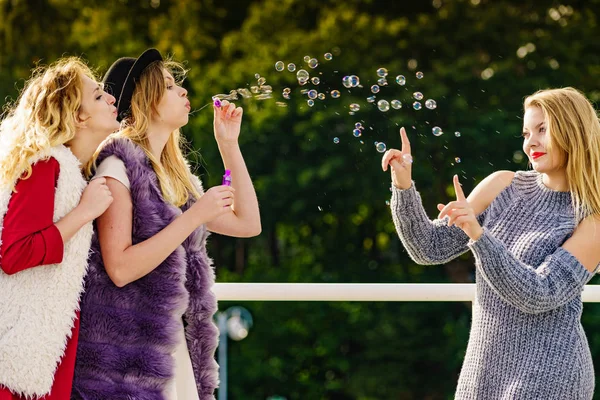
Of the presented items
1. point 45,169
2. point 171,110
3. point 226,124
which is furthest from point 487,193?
point 45,169

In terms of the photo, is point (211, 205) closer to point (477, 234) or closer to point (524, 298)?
point (477, 234)

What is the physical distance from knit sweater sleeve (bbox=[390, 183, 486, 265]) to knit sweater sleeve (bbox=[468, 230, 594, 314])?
237mm

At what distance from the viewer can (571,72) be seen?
8.27 metres

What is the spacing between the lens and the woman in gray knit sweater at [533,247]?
7.93 ft

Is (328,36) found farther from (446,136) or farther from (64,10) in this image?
(64,10)

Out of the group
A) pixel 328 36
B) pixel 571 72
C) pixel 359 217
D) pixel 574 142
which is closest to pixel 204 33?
pixel 328 36

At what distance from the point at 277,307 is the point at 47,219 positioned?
23.1 ft

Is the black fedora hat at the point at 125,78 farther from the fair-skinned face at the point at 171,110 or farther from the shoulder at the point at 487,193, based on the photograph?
the shoulder at the point at 487,193

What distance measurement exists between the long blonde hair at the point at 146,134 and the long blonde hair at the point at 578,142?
99 cm

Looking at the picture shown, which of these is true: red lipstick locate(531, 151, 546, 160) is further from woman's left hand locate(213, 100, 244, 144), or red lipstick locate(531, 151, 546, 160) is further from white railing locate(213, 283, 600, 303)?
woman's left hand locate(213, 100, 244, 144)

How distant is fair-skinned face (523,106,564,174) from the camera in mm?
2562

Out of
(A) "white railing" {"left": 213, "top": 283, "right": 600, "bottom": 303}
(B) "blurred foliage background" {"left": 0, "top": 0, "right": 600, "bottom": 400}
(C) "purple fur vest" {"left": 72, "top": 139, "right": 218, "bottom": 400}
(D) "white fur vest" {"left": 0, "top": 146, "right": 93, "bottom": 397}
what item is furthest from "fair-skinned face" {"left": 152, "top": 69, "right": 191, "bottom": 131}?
(B) "blurred foliage background" {"left": 0, "top": 0, "right": 600, "bottom": 400}

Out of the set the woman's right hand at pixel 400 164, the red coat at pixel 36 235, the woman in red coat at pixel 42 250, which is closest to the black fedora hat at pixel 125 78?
the woman in red coat at pixel 42 250

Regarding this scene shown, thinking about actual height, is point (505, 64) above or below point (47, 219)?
below
